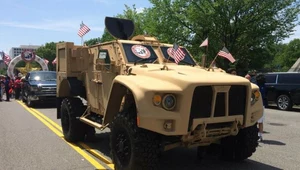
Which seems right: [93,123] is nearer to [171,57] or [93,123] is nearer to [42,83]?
[171,57]

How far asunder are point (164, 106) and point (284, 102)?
13.3m

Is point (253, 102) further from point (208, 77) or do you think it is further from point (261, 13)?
point (261, 13)

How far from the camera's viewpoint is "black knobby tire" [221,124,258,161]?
234 inches

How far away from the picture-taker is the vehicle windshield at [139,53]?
261 inches

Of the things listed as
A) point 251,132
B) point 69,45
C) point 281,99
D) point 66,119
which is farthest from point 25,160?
point 281,99

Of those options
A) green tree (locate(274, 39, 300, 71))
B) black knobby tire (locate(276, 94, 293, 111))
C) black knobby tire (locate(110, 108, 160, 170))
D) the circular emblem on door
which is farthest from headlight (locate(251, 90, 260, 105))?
green tree (locate(274, 39, 300, 71))

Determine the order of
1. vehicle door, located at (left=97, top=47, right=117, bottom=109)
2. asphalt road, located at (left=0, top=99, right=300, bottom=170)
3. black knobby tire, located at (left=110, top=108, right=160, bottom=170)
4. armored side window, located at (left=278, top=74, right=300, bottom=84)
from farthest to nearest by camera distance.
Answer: armored side window, located at (left=278, top=74, right=300, bottom=84)
vehicle door, located at (left=97, top=47, right=117, bottom=109)
asphalt road, located at (left=0, top=99, right=300, bottom=170)
black knobby tire, located at (left=110, top=108, right=160, bottom=170)

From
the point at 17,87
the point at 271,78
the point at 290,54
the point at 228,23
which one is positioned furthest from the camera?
the point at 290,54

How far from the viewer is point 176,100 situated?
4.77m

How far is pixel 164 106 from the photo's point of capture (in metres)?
4.71

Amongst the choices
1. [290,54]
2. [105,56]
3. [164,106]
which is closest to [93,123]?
[105,56]

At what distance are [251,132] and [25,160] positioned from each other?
4.11 m

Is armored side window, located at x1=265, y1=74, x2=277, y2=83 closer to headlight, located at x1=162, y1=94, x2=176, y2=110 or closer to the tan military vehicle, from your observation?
the tan military vehicle

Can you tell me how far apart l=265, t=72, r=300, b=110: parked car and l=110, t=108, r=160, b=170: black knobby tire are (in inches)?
496
